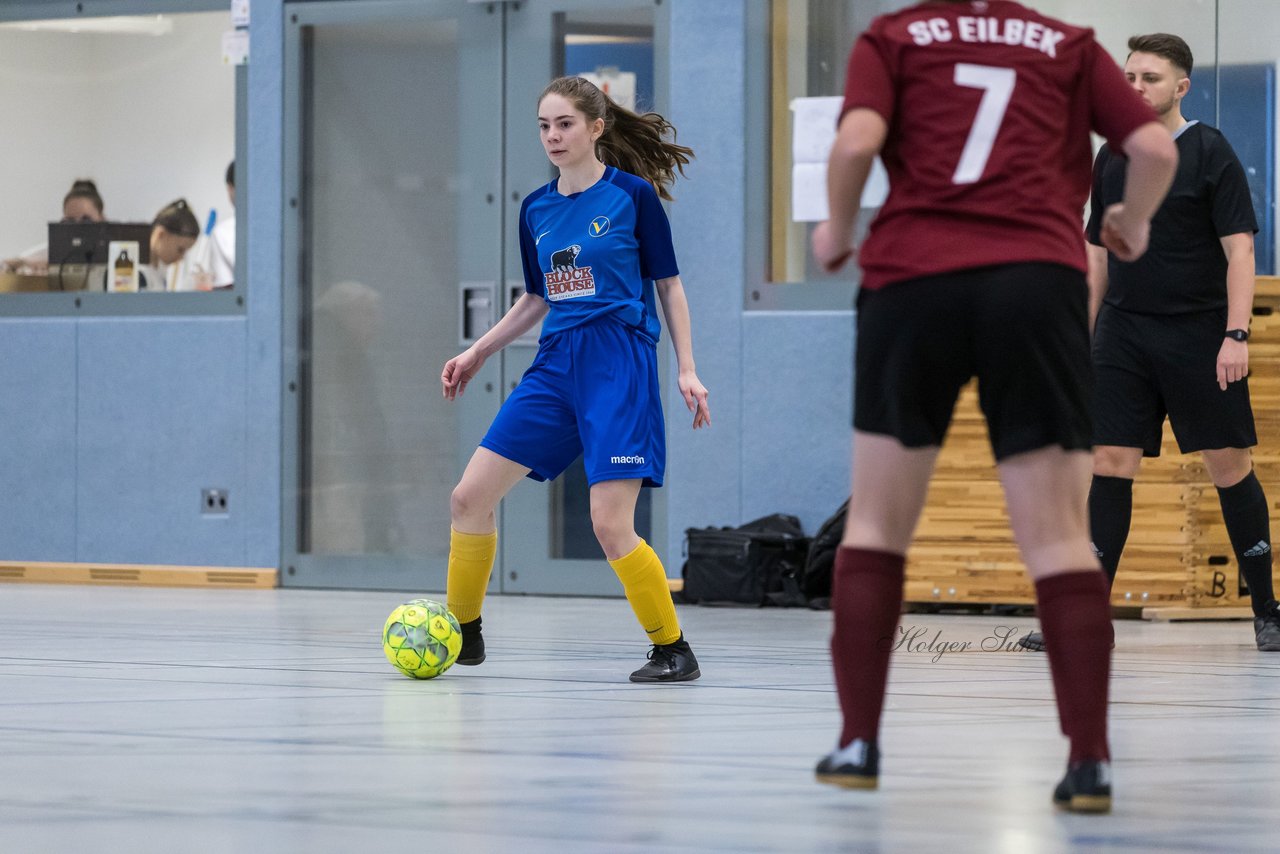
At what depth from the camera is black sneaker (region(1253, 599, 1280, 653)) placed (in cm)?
682

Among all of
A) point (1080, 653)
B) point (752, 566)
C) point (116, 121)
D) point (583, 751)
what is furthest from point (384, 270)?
point (1080, 653)

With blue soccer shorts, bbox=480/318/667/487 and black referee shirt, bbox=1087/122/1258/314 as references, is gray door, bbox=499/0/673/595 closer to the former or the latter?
black referee shirt, bbox=1087/122/1258/314

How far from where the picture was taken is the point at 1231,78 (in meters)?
9.16

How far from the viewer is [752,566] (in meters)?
9.21

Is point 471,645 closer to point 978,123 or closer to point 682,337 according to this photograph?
point 682,337

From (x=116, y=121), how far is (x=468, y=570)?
21.4 ft

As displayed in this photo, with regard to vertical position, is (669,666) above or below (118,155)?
below

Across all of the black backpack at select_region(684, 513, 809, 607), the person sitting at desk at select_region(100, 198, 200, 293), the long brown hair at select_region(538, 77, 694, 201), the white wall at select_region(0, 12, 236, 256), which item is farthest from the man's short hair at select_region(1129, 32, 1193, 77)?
→ the person sitting at desk at select_region(100, 198, 200, 293)

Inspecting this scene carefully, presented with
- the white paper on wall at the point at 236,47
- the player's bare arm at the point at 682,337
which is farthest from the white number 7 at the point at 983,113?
the white paper on wall at the point at 236,47

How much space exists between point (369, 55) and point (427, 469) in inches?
89.3

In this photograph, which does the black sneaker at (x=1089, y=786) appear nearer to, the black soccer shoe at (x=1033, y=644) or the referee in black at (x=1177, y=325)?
the referee in black at (x=1177, y=325)

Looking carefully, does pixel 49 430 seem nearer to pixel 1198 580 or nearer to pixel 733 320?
pixel 733 320

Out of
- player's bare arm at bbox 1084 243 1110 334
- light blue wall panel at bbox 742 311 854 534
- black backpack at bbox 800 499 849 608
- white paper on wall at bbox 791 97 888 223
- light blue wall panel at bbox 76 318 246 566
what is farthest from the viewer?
light blue wall panel at bbox 76 318 246 566

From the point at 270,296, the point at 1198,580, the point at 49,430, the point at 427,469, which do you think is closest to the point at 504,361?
the point at 427,469
